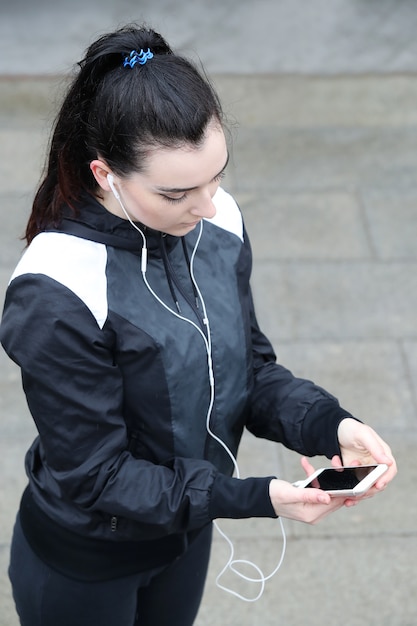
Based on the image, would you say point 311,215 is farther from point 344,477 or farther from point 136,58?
point 136,58

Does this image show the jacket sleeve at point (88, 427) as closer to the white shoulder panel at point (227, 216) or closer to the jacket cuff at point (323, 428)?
the jacket cuff at point (323, 428)

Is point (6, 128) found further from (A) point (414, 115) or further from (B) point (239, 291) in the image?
(B) point (239, 291)

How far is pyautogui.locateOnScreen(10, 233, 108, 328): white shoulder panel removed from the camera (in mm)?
1892

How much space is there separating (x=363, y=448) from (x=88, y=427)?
1.98 ft

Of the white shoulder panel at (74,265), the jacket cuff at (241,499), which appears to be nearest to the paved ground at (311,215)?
the jacket cuff at (241,499)

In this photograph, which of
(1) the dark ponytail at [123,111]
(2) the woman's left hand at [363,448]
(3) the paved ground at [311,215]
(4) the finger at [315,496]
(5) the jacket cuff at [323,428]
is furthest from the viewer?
(3) the paved ground at [311,215]

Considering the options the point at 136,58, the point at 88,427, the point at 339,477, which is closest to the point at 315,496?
the point at 339,477

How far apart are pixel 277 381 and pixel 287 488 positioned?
36 centimetres

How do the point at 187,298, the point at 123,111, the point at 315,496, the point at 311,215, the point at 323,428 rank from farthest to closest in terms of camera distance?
the point at 311,215 < the point at 323,428 < the point at 187,298 < the point at 315,496 < the point at 123,111

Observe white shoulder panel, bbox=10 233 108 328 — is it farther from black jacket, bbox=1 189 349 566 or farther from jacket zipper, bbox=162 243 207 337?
jacket zipper, bbox=162 243 207 337

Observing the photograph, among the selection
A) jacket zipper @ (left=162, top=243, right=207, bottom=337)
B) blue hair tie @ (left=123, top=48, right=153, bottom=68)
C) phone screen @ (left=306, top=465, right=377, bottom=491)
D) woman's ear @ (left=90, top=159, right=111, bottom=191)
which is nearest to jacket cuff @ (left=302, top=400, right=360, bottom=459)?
phone screen @ (left=306, top=465, right=377, bottom=491)

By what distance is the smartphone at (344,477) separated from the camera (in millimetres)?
1981

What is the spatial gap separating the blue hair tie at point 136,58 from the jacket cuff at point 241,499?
87 centimetres

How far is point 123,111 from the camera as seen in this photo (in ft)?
5.95
